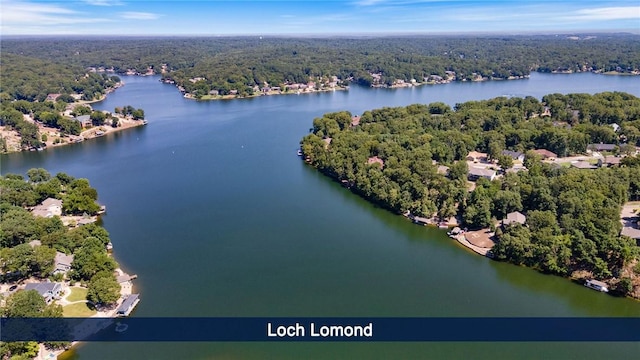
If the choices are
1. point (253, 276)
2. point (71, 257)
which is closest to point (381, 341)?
point (253, 276)

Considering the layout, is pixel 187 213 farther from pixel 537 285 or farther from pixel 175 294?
pixel 537 285

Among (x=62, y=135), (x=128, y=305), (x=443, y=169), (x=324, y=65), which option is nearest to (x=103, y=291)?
(x=128, y=305)

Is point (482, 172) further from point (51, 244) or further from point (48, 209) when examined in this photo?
point (48, 209)

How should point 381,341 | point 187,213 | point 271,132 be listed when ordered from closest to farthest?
point 381,341, point 187,213, point 271,132

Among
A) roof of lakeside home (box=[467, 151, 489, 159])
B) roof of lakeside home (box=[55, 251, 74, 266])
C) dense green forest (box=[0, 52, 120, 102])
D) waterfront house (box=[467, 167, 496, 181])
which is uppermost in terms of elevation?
dense green forest (box=[0, 52, 120, 102])

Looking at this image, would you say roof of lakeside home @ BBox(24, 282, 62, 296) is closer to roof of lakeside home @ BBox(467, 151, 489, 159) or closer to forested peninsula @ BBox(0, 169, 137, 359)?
forested peninsula @ BBox(0, 169, 137, 359)

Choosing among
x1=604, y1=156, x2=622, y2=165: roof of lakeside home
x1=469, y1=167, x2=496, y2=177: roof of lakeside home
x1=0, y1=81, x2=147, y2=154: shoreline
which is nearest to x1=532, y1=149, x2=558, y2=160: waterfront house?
x1=604, y1=156, x2=622, y2=165: roof of lakeside home

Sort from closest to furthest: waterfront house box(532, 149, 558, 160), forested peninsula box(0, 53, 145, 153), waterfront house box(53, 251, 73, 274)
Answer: waterfront house box(53, 251, 73, 274) → waterfront house box(532, 149, 558, 160) → forested peninsula box(0, 53, 145, 153)
